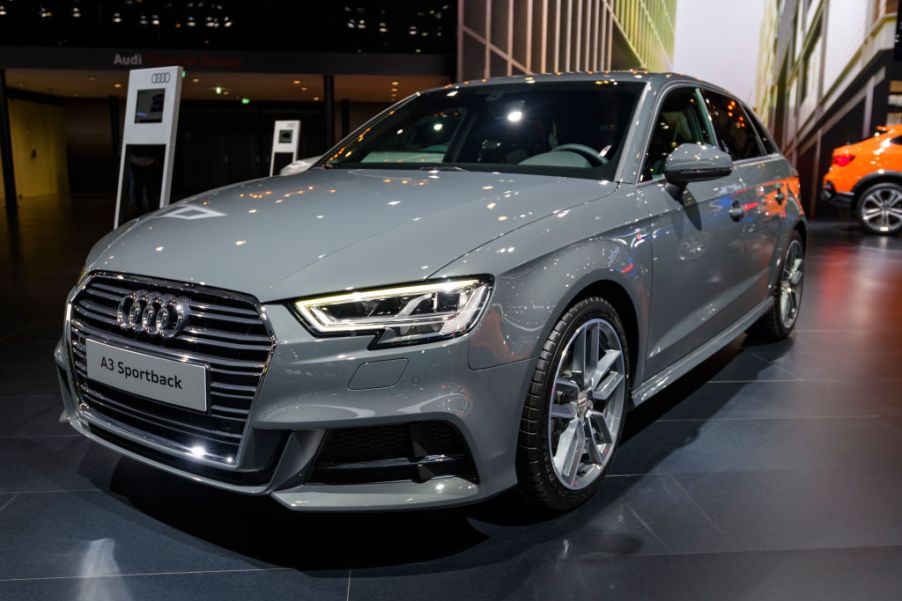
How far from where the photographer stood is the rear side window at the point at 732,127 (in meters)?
3.58

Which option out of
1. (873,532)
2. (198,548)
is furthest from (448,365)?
(873,532)

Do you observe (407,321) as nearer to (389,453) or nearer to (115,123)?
(389,453)

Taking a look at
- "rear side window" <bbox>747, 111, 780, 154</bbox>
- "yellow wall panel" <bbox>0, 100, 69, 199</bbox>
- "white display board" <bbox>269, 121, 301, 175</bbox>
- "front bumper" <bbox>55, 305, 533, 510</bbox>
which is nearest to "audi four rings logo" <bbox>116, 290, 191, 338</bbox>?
"front bumper" <bbox>55, 305, 533, 510</bbox>

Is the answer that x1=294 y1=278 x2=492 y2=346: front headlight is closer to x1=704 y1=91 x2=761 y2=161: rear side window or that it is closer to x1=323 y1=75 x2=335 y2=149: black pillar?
x1=704 y1=91 x2=761 y2=161: rear side window

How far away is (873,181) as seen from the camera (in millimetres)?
10391

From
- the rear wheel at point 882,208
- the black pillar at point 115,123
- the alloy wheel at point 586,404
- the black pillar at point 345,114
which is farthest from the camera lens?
the black pillar at point 345,114

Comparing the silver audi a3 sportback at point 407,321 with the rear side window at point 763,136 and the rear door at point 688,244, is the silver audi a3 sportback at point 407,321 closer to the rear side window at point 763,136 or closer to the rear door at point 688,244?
the rear door at point 688,244

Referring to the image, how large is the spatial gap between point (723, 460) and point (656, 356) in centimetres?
45

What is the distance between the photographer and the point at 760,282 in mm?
3902

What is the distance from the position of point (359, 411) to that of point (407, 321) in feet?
0.79

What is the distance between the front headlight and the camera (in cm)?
186

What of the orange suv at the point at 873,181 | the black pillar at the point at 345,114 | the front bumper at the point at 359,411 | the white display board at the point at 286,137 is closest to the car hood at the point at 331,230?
the front bumper at the point at 359,411

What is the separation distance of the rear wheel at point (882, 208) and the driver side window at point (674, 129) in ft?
27.4

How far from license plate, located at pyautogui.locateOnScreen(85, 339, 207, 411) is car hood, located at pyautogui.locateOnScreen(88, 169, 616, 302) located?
0.72 ft
